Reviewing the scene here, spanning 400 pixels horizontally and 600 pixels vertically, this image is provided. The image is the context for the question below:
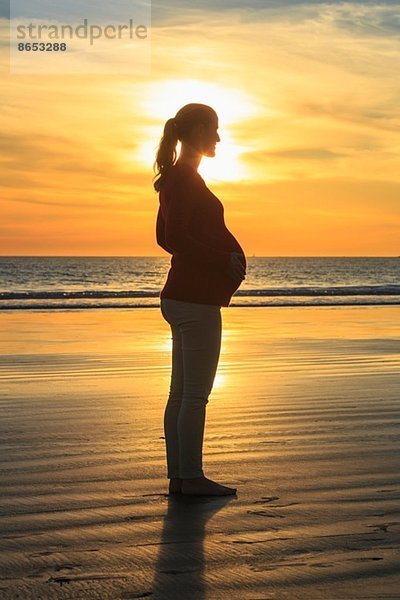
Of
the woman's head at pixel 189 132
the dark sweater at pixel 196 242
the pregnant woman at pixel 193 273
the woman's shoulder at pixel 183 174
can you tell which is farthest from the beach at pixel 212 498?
the woman's head at pixel 189 132

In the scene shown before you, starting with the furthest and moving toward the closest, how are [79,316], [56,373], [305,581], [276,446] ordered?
[79,316], [56,373], [276,446], [305,581]

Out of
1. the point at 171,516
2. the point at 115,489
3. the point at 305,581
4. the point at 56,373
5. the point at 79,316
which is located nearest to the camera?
the point at 305,581

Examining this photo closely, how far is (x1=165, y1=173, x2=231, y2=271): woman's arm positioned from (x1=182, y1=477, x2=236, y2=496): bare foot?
1.05m

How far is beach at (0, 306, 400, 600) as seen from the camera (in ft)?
11.0

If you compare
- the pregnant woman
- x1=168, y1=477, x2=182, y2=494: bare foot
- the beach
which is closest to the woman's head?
the pregnant woman

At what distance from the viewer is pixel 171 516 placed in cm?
425

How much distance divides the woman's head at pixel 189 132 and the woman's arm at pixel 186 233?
0.22 m

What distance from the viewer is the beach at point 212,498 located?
11.0 ft

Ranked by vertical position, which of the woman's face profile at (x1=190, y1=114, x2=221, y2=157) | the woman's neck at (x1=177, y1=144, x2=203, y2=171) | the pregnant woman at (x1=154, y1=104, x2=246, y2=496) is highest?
the woman's face profile at (x1=190, y1=114, x2=221, y2=157)

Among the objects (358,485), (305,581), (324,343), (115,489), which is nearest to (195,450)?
(115,489)

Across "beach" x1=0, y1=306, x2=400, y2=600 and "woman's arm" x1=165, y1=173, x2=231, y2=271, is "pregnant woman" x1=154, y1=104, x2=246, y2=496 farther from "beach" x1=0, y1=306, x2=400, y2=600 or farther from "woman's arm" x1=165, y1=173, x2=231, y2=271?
"beach" x1=0, y1=306, x2=400, y2=600

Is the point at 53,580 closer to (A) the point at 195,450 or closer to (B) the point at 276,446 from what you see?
(A) the point at 195,450

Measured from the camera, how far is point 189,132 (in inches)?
189

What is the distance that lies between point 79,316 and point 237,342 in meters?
9.59
